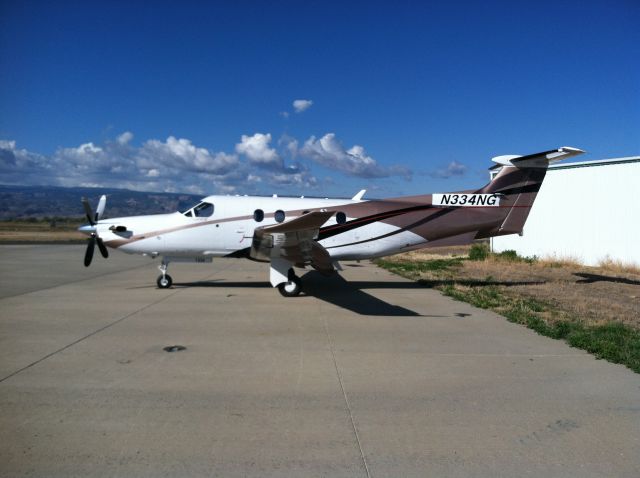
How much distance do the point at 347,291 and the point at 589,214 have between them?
1344cm

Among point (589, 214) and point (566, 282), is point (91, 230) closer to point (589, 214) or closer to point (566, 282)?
point (566, 282)

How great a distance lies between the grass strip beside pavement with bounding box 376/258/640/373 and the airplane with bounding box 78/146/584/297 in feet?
5.66

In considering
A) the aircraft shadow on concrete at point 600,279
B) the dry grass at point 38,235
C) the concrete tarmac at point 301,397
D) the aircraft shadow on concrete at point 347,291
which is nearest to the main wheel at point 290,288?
the aircraft shadow on concrete at point 347,291

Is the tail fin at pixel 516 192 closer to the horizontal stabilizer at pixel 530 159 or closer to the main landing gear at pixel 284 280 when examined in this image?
the horizontal stabilizer at pixel 530 159

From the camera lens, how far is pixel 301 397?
5086mm

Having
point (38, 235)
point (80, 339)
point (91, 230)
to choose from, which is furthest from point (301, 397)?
point (38, 235)

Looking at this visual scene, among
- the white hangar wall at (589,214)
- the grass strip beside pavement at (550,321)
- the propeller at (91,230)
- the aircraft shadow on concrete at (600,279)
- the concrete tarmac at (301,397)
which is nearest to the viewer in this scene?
the concrete tarmac at (301,397)

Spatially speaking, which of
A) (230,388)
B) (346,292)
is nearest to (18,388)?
(230,388)

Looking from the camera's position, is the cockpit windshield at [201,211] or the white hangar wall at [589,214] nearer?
A: the cockpit windshield at [201,211]

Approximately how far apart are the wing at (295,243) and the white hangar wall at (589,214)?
538 inches

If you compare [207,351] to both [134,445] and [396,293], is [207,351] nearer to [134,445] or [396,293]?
[134,445]

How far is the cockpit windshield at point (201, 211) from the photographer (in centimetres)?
1318

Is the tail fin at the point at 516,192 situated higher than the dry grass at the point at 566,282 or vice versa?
the tail fin at the point at 516,192

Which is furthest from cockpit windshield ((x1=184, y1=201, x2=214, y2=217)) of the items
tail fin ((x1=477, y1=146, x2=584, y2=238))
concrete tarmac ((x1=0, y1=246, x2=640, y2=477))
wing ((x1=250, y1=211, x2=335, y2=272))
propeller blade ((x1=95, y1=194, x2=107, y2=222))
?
tail fin ((x1=477, y1=146, x2=584, y2=238))
